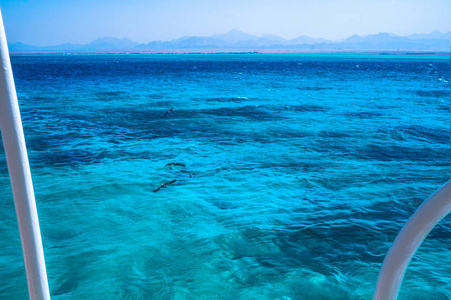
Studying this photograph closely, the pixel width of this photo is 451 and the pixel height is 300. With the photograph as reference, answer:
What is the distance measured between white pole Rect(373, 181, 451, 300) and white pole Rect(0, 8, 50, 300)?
1398 mm

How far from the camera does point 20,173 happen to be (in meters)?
1.54

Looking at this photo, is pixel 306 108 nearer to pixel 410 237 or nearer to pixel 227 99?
pixel 227 99

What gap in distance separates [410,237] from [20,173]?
149 cm

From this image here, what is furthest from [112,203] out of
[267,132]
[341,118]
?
[341,118]

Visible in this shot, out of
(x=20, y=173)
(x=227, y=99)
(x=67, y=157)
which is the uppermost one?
(x=20, y=173)

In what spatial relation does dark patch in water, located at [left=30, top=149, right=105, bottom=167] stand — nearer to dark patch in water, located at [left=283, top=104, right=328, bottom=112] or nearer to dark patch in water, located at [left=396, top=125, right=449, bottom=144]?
dark patch in water, located at [left=396, top=125, right=449, bottom=144]

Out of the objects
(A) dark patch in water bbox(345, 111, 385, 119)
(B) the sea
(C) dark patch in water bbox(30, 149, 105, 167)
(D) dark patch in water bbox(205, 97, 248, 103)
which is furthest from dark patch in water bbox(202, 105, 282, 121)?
(C) dark patch in water bbox(30, 149, 105, 167)

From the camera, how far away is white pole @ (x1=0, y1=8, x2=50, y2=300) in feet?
4.84

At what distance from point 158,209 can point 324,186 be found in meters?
4.79

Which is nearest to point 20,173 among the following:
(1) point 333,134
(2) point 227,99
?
(1) point 333,134

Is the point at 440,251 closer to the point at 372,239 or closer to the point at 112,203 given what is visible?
the point at 372,239

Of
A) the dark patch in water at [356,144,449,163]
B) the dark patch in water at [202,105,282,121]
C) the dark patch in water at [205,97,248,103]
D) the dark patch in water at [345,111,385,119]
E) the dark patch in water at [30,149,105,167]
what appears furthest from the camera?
the dark patch in water at [205,97,248,103]

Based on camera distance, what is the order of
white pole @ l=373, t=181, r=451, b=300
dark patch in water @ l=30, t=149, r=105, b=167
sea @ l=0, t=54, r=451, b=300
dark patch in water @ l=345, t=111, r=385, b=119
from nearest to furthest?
white pole @ l=373, t=181, r=451, b=300 → sea @ l=0, t=54, r=451, b=300 → dark patch in water @ l=30, t=149, r=105, b=167 → dark patch in water @ l=345, t=111, r=385, b=119

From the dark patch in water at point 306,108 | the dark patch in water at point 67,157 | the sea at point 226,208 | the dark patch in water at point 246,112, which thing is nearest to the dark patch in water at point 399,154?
the sea at point 226,208
